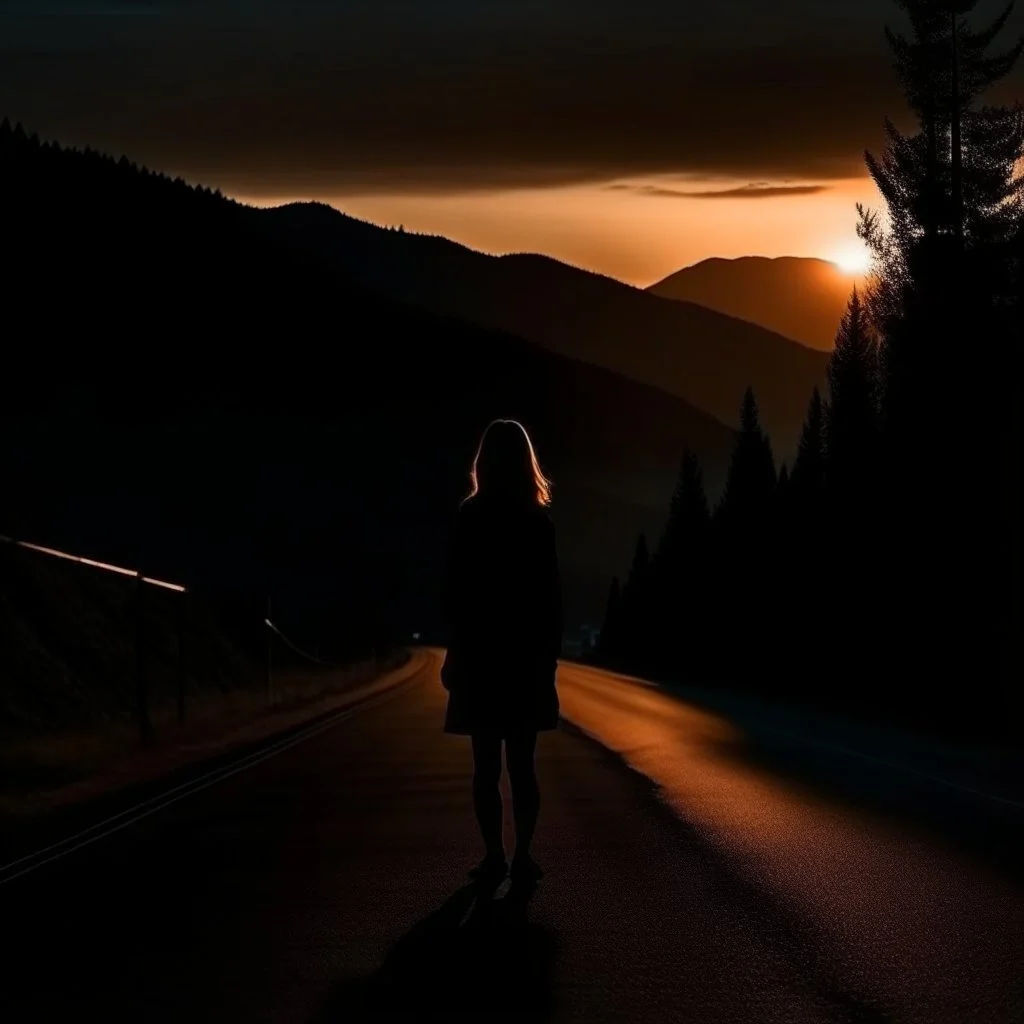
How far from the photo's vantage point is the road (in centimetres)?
684

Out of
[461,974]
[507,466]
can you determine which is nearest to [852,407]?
[507,466]

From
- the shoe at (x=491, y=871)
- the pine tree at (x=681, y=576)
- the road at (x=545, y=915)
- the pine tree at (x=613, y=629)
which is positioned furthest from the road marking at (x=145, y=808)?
the pine tree at (x=613, y=629)

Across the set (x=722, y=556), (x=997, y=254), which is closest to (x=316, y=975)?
(x=997, y=254)

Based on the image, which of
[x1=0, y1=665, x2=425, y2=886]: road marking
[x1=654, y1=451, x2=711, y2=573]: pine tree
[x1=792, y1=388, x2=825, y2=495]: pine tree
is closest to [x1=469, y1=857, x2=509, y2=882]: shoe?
[x1=0, y1=665, x2=425, y2=886]: road marking

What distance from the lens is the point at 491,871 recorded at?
9375 mm

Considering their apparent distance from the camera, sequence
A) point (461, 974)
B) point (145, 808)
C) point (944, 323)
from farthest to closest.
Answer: point (944, 323) < point (145, 808) < point (461, 974)

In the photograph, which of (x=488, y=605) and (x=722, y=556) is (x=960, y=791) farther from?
(x=722, y=556)

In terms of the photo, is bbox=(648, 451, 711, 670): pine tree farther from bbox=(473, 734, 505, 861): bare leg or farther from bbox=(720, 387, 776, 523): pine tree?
bbox=(473, 734, 505, 861): bare leg

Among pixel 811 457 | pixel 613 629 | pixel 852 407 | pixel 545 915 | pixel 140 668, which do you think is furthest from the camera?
pixel 613 629

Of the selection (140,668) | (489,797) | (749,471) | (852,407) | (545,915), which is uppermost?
(852,407)

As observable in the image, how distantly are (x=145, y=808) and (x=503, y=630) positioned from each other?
6038mm

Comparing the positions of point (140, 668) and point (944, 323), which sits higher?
point (944, 323)

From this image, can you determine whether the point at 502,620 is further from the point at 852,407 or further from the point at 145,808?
the point at 852,407

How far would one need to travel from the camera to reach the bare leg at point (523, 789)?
9.35 meters
